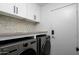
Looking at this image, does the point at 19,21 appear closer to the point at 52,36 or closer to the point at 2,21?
the point at 2,21

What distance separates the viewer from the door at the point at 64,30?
1.70 metres

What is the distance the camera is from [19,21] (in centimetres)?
197

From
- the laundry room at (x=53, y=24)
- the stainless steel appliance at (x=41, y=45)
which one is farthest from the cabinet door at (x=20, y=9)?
the stainless steel appliance at (x=41, y=45)

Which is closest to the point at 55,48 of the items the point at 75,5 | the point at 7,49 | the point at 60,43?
the point at 60,43

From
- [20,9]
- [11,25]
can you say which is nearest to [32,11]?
[20,9]

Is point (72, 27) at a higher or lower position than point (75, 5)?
lower

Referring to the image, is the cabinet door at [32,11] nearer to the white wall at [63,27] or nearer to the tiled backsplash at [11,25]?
the tiled backsplash at [11,25]

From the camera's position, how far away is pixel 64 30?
6.14ft

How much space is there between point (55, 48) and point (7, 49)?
5.48 feet

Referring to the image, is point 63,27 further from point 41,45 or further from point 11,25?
point 11,25

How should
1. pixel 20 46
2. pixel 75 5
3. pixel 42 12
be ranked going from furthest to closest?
pixel 42 12
pixel 75 5
pixel 20 46

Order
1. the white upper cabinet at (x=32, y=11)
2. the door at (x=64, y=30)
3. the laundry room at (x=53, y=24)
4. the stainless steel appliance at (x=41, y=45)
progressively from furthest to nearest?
1. the white upper cabinet at (x=32, y=11)
2. the door at (x=64, y=30)
3. the laundry room at (x=53, y=24)
4. the stainless steel appliance at (x=41, y=45)

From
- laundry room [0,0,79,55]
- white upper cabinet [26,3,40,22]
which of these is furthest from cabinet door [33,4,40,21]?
laundry room [0,0,79,55]
